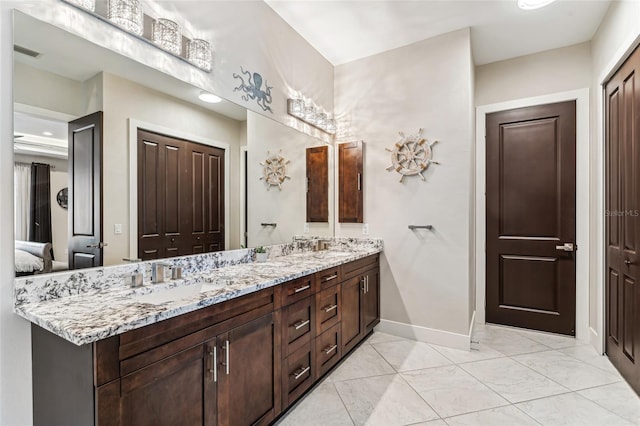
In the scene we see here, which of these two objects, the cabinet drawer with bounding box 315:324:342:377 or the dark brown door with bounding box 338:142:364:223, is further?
the dark brown door with bounding box 338:142:364:223

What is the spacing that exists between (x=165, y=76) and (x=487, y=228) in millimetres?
3449

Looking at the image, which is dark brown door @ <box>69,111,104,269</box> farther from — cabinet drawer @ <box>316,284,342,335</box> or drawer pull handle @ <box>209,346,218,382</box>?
cabinet drawer @ <box>316,284,342,335</box>

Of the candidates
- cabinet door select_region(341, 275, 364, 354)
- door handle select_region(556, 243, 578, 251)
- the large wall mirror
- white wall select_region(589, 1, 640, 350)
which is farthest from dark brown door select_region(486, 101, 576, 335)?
the large wall mirror

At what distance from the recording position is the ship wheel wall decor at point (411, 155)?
3016mm

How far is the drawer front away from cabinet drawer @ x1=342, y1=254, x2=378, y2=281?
109mm

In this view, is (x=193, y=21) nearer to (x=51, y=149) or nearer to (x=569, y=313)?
(x=51, y=149)

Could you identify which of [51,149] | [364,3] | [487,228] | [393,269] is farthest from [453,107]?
[51,149]

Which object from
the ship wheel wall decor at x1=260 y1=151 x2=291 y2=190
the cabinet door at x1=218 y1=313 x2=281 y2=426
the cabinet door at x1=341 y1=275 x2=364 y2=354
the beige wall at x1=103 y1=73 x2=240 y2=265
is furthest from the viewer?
the ship wheel wall decor at x1=260 y1=151 x2=291 y2=190

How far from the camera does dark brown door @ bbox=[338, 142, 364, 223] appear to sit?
11.0ft

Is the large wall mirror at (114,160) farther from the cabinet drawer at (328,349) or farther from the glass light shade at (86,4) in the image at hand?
the cabinet drawer at (328,349)

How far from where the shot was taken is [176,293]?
1.62m

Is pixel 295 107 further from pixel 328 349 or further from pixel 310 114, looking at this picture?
pixel 328 349

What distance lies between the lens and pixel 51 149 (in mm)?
1371

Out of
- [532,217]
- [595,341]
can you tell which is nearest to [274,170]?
[532,217]
